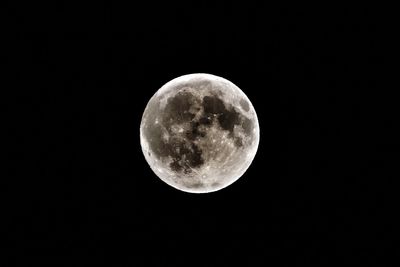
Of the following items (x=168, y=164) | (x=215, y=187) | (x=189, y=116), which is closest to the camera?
(x=189, y=116)

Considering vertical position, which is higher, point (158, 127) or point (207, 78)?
point (207, 78)

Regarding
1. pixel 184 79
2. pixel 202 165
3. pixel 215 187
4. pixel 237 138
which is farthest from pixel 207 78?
pixel 215 187

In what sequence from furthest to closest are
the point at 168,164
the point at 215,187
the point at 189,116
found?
the point at 215,187 < the point at 168,164 < the point at 189,116

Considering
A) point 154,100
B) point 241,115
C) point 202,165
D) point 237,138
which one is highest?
point 154,100

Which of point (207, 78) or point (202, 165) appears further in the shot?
point (207, 78)

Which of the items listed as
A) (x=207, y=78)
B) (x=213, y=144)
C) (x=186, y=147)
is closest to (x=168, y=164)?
(x=186, y=147)

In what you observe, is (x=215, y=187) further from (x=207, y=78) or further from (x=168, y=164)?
(x=207, y=78)
